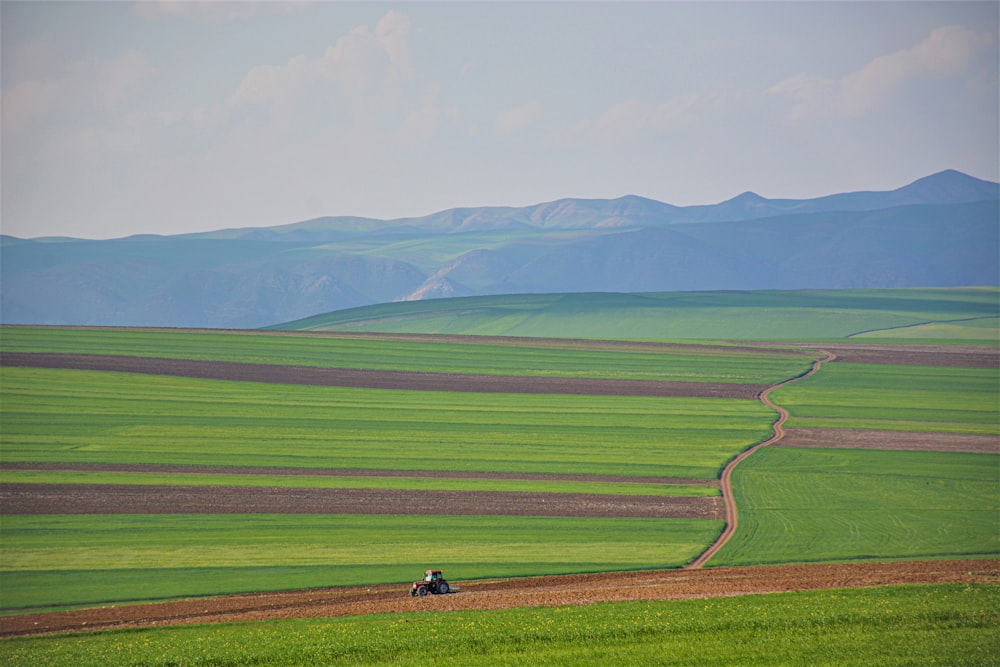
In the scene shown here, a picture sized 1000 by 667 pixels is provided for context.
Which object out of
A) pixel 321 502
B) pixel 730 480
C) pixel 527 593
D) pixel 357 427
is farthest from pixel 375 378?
pixel 527 593

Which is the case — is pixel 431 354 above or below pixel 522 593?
above

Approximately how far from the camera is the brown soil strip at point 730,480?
3894 cm

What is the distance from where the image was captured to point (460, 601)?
96.7 ft

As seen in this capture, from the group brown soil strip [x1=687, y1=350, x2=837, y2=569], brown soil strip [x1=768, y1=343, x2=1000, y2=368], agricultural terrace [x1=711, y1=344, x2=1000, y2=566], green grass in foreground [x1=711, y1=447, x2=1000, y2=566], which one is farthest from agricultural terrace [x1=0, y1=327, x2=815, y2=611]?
brown soil strip [x1=768, y1=343, x2=1000, y2=368]

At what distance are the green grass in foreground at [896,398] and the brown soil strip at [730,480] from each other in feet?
2.78

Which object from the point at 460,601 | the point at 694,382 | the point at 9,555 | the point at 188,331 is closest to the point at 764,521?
the point at 460,601

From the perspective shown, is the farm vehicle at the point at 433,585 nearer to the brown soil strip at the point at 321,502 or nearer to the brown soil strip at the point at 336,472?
the brown soil strip at the point at 321,502

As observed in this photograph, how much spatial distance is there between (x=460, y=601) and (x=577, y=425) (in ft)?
114

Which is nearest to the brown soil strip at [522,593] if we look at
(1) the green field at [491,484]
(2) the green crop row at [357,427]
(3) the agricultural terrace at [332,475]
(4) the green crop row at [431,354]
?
(1) the green field at [491,484]

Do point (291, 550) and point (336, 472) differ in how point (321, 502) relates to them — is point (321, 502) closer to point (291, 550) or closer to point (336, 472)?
point (336, 472)

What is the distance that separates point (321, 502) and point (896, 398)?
159 feet

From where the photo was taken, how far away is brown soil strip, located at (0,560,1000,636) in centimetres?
2891

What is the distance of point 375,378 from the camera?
262 ft

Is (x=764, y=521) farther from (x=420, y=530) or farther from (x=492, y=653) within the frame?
(x=492, y=653)
